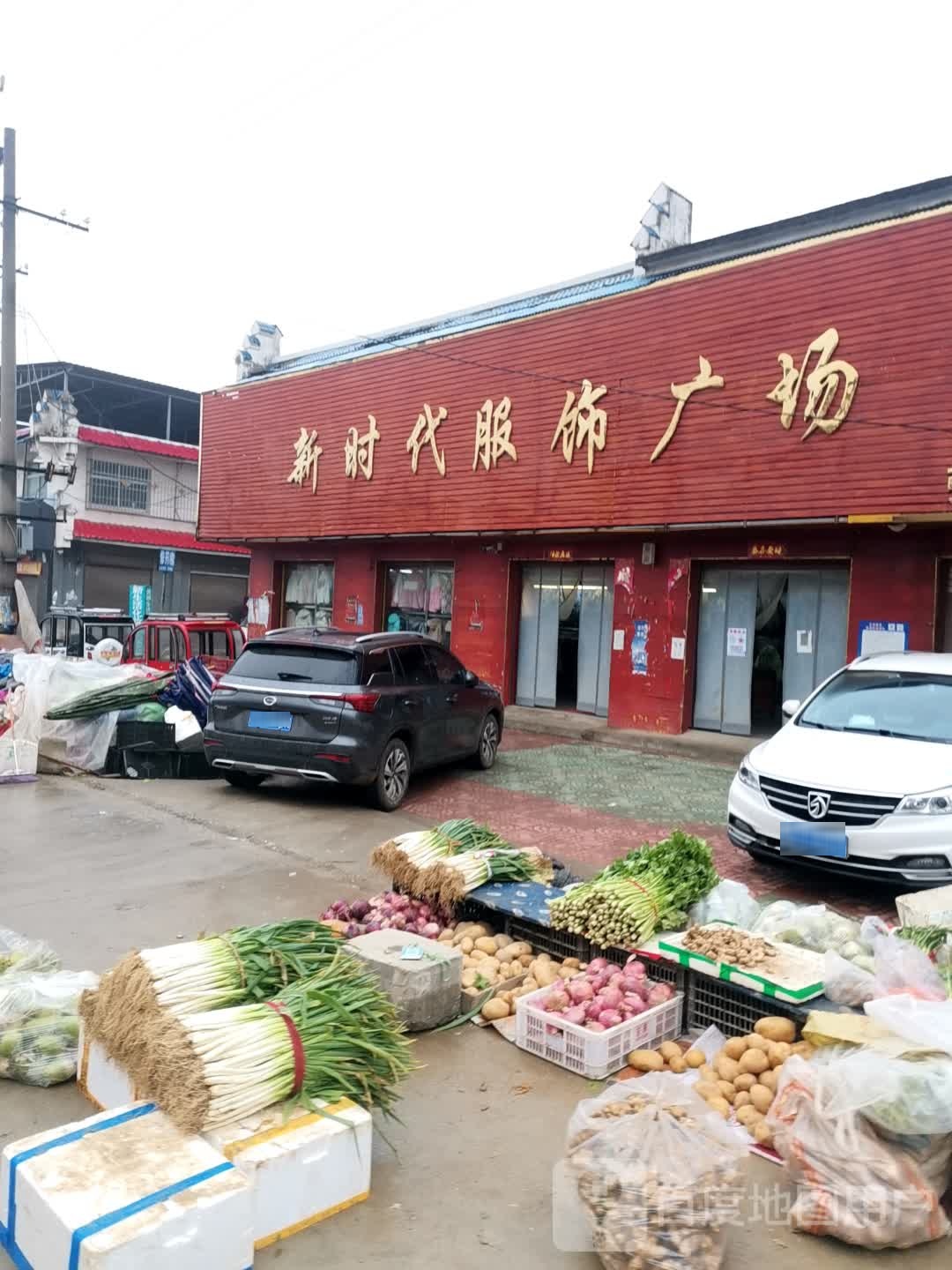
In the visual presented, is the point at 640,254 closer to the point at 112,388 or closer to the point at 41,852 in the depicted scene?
the point at 41,852

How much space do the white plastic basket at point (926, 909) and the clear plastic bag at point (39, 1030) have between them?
4001 millimetres

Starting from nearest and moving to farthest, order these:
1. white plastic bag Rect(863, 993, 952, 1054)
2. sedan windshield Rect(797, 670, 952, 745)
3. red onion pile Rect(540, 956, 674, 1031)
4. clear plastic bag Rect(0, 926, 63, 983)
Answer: white plastic bag Rect(863, 993, 952, 1054) < red onion pile Rect(540, 956, 674, 1031) < clear plastic bag Rect(0, 926, 63, 983) < sedan windshield Rect(797, 670, 952, 745)

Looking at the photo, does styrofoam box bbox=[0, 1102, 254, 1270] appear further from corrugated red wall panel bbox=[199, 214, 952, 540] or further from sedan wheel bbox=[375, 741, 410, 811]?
corrugated red wall panel bbox=[199, 214, 952, 540]

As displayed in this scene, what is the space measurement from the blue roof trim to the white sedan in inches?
398

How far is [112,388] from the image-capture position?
117 feet

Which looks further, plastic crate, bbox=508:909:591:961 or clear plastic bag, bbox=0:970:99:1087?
plastic crate, bbox=508:909:591:961

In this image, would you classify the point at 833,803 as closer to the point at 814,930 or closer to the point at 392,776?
the point at 814,930

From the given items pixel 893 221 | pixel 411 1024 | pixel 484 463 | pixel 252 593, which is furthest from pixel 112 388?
pixel 411 1024

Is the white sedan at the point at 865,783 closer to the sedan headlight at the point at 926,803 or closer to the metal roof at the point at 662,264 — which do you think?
the sedan headlight at the point at 926,803

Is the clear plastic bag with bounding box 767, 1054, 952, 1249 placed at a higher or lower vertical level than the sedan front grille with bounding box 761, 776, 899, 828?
lower

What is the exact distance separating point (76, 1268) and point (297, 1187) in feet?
2.41

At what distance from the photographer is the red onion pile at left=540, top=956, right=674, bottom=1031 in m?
4.42

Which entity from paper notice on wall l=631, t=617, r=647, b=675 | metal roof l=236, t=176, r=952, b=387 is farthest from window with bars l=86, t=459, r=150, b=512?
paper notice on wall l=631, t=617, r=647, b=675

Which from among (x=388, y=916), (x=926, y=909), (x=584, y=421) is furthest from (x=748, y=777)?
(x=584, y=421)
